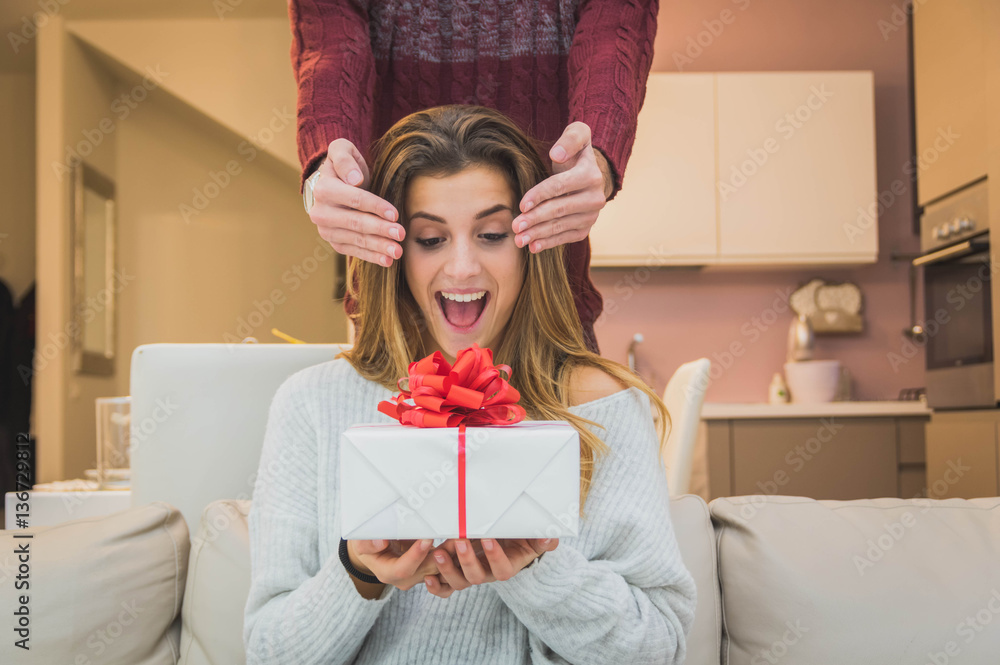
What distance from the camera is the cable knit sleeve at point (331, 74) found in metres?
1.23

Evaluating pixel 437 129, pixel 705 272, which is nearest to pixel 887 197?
pixel 705 272

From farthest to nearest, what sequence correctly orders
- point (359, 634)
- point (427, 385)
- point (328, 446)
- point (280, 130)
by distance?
point (280, 130) → point (328, 446) → point (359, 634) → point (427, 385)

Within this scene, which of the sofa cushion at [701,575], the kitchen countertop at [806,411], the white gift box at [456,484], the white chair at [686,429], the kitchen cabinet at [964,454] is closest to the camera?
the white gift box at [456,484]

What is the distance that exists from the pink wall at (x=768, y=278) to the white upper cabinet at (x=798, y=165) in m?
0.32

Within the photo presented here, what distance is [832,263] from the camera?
3793mm

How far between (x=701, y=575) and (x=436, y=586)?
0.54m

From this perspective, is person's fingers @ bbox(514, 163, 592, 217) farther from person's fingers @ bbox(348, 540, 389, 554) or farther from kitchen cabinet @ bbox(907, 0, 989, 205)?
kitchen cabinet @ bbox(907, 0, 989, 205)

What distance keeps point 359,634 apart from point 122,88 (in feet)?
16.0

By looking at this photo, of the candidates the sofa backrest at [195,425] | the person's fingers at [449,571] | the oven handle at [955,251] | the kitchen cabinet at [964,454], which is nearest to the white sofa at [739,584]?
the sofa backrest at [195,425]

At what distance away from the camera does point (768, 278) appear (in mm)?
4039

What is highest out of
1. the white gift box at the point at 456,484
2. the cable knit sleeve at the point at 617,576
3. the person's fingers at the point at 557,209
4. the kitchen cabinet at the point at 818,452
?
the person's fingers at the point at 557,209

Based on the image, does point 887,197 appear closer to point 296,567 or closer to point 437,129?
point 437,129

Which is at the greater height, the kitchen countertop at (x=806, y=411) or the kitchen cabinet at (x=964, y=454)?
the kitchen countertop at (x=806, y=411)

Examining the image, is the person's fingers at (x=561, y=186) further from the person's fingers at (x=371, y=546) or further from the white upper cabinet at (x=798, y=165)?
the white upper cabinet at (x=798, y=165)
